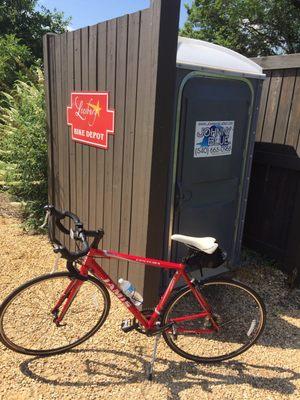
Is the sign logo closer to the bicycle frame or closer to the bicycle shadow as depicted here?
the bicycle frame

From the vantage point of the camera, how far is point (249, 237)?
195 inches

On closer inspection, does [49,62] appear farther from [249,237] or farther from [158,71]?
[249,237]

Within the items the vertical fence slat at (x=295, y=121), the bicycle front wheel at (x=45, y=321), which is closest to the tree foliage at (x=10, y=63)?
the vertical fence slat at (x=295, y=121)

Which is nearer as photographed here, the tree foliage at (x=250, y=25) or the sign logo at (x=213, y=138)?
the sign logo at (x=213, y=138)

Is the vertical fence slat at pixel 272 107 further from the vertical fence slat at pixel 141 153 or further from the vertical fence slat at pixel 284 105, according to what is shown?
the vertical fence slat at pixel 141 153

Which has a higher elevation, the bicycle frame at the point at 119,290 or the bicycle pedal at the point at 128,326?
the bicycle frame at the point at 119,290

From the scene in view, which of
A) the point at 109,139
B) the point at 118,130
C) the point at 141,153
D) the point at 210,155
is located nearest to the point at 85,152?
the point at 109,139

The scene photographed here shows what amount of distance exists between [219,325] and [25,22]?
12.9 meters

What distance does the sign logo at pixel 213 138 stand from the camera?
3.31 m

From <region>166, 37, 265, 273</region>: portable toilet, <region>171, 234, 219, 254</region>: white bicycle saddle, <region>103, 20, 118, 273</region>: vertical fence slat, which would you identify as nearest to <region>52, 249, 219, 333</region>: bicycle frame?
<region>171, 234, 219, 254</region>: white bicycle saddle

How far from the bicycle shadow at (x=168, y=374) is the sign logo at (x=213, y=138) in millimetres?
1877

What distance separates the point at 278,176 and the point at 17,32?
11375 millimetres

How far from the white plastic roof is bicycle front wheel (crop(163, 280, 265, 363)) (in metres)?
1.85

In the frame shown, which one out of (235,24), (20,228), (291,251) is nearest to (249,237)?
(291,251)
